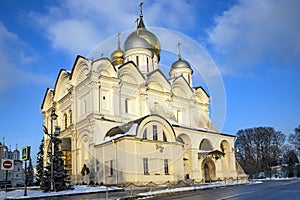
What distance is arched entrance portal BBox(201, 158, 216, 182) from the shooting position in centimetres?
4050

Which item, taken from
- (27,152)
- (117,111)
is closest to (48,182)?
(27,152)

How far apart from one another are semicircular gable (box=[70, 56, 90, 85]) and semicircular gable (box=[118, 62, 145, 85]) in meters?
3.88

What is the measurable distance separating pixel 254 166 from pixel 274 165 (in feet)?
16.3

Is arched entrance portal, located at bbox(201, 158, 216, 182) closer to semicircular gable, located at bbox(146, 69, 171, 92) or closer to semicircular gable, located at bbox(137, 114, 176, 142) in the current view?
semicircular gable, located at bbox(137, 114, 176, 142)

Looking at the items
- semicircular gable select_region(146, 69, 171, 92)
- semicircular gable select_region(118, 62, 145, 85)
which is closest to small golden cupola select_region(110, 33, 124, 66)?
semicircular gable select_region(146, 69, 171, 92)

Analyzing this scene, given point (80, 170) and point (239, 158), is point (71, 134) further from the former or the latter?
point (239, 158)

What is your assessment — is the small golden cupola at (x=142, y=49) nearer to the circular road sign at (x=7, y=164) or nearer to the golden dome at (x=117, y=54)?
the golden dome at (x=117, y=54)

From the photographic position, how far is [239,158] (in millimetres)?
71812

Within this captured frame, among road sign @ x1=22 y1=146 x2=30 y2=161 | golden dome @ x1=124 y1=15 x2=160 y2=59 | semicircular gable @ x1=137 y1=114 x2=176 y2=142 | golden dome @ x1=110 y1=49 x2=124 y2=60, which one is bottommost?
road sign @ x1=22 y1=146 x2=30 y2=161

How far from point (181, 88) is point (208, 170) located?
1199 centimetres

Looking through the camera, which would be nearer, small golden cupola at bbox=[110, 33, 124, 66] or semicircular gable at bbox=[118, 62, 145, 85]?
semicircular gable at bbox=[118, 62, 145, 85]

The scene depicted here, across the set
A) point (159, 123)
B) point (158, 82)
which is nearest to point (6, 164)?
point (159, 123)

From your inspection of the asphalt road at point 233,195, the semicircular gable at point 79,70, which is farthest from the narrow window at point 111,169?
the semicircular gable at point 79,70

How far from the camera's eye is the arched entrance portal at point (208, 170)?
40.5m
